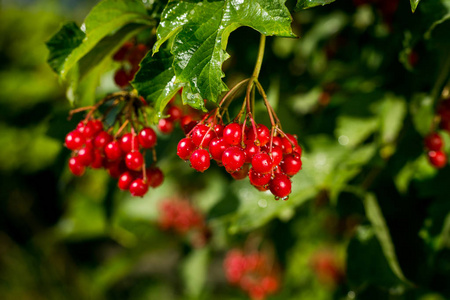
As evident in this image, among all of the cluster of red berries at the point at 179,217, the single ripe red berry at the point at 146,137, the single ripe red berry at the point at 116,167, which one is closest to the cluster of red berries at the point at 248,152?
the single ripe red berry at the point at 146,137

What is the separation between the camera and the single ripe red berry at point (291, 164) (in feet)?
2.34

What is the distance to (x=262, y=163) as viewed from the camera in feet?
2.10

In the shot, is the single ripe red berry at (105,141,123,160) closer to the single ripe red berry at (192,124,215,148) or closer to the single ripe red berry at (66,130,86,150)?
the single ripe red berry at (66,130,86,150)

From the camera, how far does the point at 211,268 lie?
5496 millimetres

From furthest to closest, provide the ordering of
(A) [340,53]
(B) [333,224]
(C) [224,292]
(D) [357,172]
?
(C) [224,292] → (B) [333,224] → (A) [340,53] → (D) [357,172]

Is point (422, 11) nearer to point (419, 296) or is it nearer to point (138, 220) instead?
point (419, 296)

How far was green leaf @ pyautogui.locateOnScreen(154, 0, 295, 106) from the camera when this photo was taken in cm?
64

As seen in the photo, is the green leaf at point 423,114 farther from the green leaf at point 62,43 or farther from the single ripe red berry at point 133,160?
the green leaf at point 62,43

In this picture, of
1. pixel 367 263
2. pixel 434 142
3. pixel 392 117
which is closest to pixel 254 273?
Answer: pixel 367 263

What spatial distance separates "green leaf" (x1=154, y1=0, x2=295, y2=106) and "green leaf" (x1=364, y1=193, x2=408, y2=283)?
2.27 ft

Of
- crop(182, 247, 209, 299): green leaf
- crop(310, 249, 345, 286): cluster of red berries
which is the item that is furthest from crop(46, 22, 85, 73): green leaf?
crop(310, 249, 345, 286): cluster of red berries

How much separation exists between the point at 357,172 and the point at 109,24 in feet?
2.92

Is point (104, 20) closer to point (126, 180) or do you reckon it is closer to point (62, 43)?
point (62, 43)

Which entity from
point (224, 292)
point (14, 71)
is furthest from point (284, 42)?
point (14, 71)
